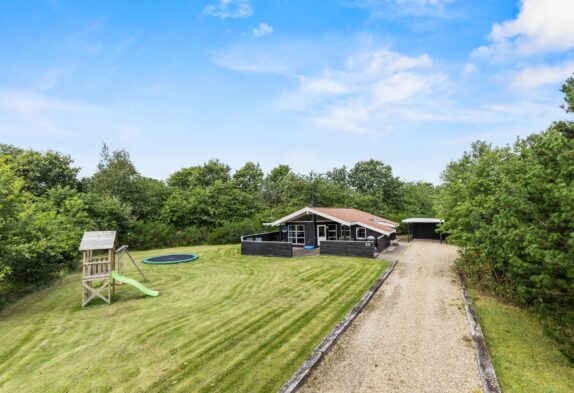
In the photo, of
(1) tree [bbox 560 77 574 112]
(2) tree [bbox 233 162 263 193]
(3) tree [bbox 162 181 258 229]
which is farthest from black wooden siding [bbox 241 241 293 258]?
(2) tree [bbox 233 162 263 193]

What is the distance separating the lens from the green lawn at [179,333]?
17.8 ft

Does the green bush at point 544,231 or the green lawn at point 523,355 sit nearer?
the green lawn at point 523,355

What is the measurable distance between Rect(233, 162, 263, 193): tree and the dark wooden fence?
30092 millimetres

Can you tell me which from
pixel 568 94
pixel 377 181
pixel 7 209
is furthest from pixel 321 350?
pixel 377 181

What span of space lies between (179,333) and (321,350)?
3826mm

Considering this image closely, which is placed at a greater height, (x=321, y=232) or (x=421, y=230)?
(x=321, y=232)

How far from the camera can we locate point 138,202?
106 ft

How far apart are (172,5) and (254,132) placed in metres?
17.2

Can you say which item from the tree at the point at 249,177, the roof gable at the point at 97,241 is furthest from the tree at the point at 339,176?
the roof gable at the point at 97,241

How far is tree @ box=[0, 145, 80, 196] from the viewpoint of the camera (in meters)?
30.9

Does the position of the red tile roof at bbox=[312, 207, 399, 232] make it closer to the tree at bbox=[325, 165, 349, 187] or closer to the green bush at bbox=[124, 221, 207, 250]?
the green bush at bbox=[124, 221, 207, 250]

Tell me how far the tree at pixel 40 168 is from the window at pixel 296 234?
27.9 meters

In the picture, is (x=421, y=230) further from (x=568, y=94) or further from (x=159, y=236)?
(x=159, y=236)

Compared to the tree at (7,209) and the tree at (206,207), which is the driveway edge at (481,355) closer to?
the tree at (7,209)
